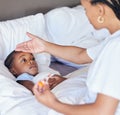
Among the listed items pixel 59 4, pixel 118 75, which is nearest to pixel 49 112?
pixel 118 75

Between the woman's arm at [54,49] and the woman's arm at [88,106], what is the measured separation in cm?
37

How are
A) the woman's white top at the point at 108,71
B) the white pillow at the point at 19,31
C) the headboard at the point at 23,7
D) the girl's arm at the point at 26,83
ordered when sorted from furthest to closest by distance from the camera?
the headboard at the point at 23,7
the white pillow at the point at 19,31
the girl's arm at the point at 26,83
the woman's white top at the point at 108,71

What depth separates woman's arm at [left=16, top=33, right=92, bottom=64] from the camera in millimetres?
1380

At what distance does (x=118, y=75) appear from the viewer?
0.94 metres

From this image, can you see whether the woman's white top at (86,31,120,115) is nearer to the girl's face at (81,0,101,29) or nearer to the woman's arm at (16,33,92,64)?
the girl's face at (81,0,101,29)

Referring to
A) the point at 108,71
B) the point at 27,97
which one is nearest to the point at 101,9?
the point at 108,71

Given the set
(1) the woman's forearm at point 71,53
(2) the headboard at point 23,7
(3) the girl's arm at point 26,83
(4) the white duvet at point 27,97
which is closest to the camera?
(4) the white duvet at point 27,97

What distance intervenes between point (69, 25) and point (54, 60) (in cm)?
25

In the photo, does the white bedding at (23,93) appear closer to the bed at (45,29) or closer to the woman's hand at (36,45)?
the bed at (45,29)

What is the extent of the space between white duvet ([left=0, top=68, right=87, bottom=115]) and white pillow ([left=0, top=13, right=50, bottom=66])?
36 cm

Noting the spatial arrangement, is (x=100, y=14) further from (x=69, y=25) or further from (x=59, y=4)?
(x=59, y=4)

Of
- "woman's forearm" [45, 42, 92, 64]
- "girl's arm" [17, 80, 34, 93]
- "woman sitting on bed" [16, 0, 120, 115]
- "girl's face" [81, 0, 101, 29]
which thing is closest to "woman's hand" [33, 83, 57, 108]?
"woman sitting on bed" [16, 0, 120, 115]

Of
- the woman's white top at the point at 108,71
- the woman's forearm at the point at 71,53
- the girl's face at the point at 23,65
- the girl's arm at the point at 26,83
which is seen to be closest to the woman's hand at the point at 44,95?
the woman's white top at the point at 108,71

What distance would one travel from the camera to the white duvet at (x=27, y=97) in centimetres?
131
